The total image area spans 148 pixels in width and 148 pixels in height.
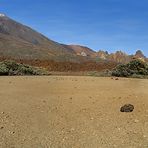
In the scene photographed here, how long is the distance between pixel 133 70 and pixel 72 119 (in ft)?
53.0

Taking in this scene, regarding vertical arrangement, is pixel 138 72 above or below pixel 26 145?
above

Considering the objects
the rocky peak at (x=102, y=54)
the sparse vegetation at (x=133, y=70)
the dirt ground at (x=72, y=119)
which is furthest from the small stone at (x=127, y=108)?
the rocky peak at (x=102, y=54)

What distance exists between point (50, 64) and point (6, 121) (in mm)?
29574

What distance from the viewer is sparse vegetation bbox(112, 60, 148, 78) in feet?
78.0

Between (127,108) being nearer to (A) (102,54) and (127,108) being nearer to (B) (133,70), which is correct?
(B) (133,70)

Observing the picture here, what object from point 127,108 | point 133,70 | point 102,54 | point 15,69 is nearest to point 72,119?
point 127,108

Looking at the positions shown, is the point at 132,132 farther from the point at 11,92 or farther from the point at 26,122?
the point at 11,92

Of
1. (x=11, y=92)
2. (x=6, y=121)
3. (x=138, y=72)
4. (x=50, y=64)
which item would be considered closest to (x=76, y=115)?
(x=6, y=121)

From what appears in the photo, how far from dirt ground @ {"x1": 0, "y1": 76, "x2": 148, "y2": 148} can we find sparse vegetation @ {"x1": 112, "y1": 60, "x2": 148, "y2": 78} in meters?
10.2

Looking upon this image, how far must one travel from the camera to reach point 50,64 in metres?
38.1

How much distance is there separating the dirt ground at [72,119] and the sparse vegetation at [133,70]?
1023 cm

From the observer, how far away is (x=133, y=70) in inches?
971

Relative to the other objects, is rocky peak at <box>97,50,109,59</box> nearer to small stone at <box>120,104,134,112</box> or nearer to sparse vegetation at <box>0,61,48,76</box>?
sparse vegetation at <box>0,61,48,76</box>

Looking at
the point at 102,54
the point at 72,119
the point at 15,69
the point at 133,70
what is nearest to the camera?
the point at 72,119
